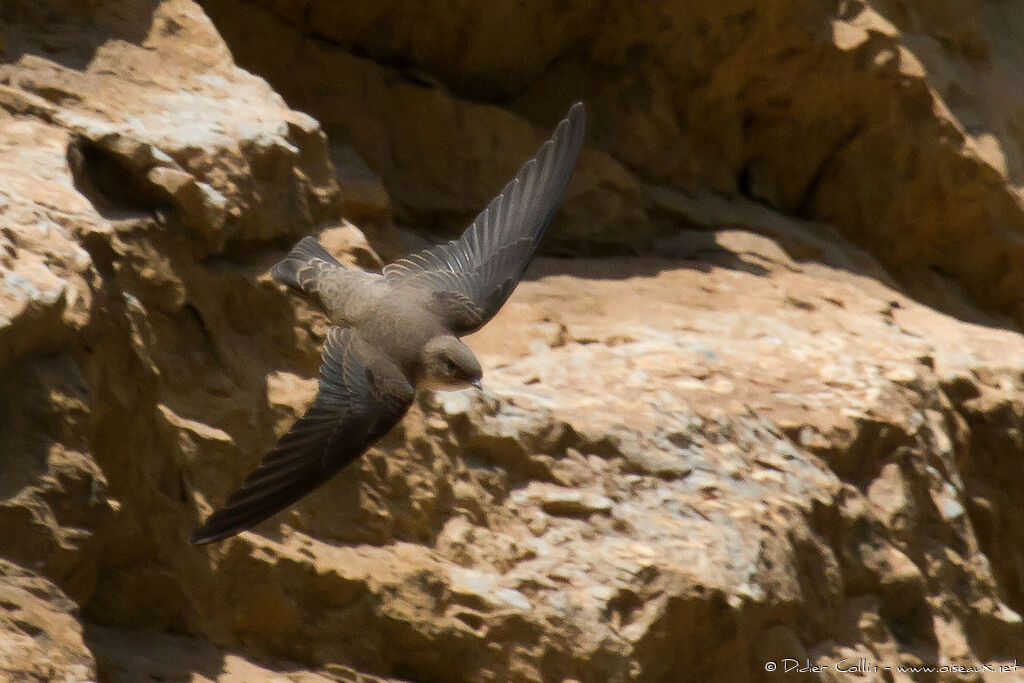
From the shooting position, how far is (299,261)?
3.25 meters

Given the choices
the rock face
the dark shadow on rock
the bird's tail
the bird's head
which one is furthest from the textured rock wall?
the dark shadow on rock

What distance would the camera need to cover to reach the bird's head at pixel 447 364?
2.97 meters

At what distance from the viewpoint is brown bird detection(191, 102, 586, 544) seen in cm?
261

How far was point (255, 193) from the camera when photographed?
339 cm

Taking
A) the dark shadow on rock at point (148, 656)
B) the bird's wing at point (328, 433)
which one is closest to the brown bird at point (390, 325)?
the bird's wing at point (328, 433)

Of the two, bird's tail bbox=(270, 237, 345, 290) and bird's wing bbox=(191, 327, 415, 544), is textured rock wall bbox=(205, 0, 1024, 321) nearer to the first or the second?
bird's tail bbox=(270, 237, 345, 290)

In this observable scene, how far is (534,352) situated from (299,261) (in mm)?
1308

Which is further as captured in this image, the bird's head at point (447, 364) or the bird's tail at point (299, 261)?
the bird's tail at point (299, 261)

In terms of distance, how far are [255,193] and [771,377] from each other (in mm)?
2032

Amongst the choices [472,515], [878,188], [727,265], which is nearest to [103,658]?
[472,515]

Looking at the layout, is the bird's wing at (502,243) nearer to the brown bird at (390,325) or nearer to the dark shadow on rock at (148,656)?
the brown bird at (390,325)

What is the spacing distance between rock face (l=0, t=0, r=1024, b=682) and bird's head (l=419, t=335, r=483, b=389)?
474 millimetres

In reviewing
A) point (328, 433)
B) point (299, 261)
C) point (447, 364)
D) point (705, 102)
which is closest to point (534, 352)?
point (299, 261)

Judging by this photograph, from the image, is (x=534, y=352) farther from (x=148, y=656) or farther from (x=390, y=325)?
(x=148, y=656)
